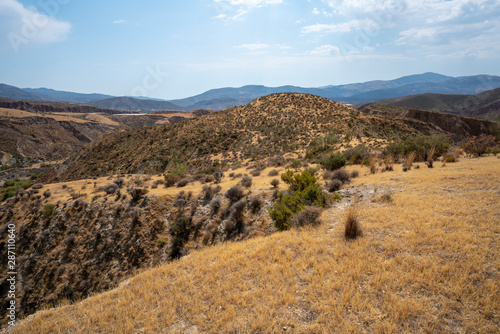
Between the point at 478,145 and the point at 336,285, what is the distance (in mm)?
17111

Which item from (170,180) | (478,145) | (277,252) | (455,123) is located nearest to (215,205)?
(277,252)

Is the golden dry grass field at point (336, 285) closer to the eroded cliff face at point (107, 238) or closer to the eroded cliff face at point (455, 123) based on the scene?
the eroded cliff face at point (107, 238)

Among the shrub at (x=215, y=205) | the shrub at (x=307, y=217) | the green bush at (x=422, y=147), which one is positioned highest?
the green bush at (x=422, y=147)

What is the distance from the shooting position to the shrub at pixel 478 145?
1399 cm

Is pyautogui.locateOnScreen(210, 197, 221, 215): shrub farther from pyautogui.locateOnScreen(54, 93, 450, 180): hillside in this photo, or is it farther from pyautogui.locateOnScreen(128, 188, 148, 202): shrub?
pyautogui.locateOnScreen(54, 93, 450, 180): hillside

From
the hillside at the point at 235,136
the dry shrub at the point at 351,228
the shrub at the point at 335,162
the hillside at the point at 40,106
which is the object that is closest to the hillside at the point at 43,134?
the hillside at the point at 40,106

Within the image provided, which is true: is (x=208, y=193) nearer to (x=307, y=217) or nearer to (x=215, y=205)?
(x=215, y=205)

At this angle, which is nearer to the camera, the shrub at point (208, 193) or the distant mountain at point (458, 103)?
the shrub at point (208, 193)

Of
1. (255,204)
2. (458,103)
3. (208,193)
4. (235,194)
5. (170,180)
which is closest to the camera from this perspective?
(255,204)

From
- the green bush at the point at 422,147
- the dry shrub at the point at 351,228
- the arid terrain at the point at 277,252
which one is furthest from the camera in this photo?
the green bush at the point at 422,147

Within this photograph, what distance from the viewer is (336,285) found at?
181 inches

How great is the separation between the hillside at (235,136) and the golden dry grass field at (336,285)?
2200 centimetres

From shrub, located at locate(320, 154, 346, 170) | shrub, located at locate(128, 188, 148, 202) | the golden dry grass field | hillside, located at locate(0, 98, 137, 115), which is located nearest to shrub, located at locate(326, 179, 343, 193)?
the golden dry grass field

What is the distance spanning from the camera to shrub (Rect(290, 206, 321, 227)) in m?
7.80
